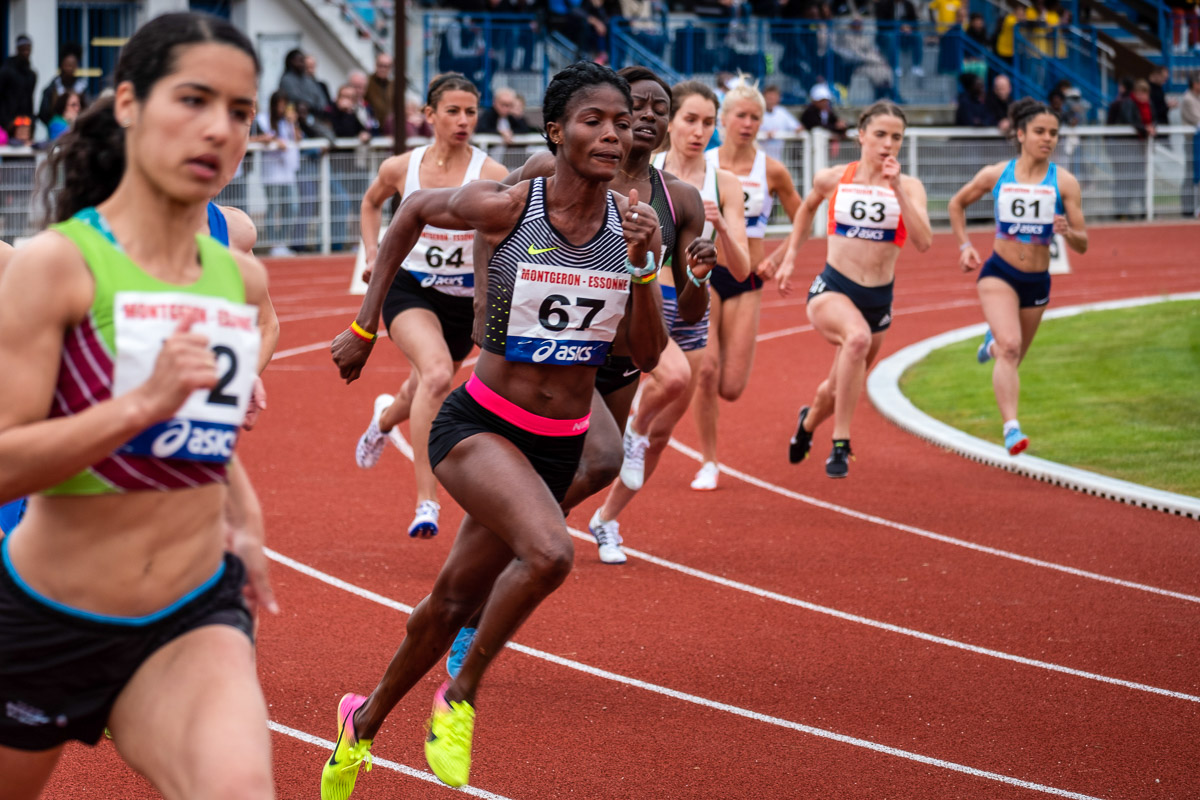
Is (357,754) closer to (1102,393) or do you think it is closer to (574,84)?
(574,84)

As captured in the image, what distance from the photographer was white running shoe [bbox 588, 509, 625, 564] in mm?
7488

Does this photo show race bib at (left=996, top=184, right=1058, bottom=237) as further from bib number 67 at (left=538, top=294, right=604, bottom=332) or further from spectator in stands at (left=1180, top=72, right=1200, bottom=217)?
spectator in stands at (left=1180, top=72, right=1200, bottom=217)

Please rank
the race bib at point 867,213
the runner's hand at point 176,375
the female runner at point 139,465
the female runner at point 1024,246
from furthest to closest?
the female runner at point 1024,246 < the race bib at point 867,213 < the female runner at point 139,465 < the runner's hand at point 176,375

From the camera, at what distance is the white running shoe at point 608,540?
749cm

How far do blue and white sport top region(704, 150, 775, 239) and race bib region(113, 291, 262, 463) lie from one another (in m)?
6.84

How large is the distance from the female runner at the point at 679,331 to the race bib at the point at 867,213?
1308mm

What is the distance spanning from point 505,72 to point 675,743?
20.7m

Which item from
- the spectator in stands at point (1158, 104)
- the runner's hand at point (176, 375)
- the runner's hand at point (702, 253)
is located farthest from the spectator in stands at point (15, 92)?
the spectator in stands at point (1158, 104)

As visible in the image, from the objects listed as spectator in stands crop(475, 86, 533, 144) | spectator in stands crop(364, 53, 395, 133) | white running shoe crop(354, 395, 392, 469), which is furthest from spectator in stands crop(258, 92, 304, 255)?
white running shoe crop(354, 395, 392, 469)

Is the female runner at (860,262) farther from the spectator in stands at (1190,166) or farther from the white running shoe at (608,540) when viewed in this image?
the spectator in stands at (1190,166)

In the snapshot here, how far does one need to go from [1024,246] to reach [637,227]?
19.7 feet

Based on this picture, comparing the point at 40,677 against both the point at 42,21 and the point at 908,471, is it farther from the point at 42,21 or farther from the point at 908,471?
the point at 42,21

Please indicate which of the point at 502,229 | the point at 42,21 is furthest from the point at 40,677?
the point at 42,21

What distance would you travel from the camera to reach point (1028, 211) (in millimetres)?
9883
